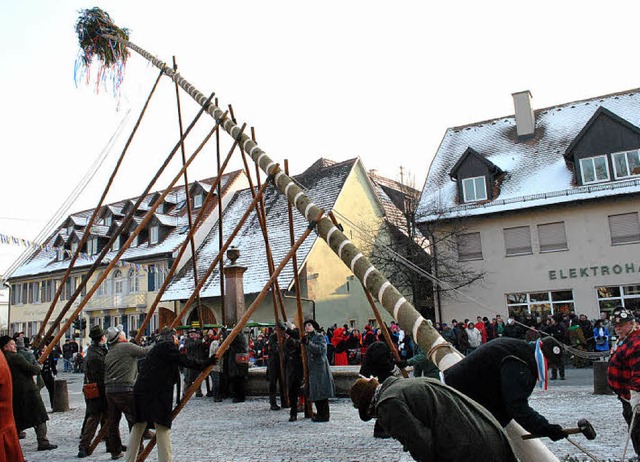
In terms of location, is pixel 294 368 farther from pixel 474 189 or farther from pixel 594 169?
pixel 594 169

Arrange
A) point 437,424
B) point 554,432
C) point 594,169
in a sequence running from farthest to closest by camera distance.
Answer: point 594,169 → point 554,432 → point 437,424

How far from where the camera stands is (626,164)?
24.2 meters

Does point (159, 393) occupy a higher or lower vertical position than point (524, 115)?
lower

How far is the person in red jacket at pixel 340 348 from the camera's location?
19.2m

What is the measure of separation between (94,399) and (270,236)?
22.1m

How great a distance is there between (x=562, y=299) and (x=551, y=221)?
3.24 meters

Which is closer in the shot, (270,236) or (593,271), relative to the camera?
(593,271)

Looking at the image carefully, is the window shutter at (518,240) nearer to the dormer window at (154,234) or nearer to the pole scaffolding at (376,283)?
the pole scaffolding at (376,283)

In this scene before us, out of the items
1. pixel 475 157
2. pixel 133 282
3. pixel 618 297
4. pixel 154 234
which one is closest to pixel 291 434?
pixel 618 297

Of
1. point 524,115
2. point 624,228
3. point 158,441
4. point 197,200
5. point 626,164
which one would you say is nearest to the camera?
point 158,441

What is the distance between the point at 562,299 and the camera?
24312 mm

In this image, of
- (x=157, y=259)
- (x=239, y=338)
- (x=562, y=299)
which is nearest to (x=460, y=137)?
(x=562, y=299)

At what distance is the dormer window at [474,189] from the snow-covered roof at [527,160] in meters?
0.49

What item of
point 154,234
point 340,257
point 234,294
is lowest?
point 340,257
